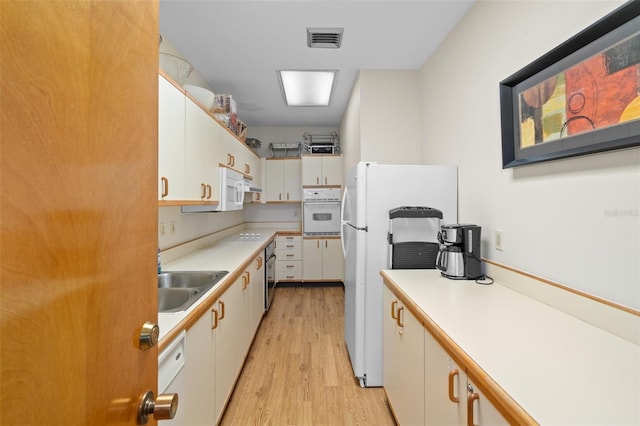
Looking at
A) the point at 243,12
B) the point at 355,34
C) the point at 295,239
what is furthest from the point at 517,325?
the point at 295,239

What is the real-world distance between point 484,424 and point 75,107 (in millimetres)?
1158

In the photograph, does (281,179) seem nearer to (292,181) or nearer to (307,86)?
(292,181)

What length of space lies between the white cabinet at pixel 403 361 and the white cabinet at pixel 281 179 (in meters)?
3.43

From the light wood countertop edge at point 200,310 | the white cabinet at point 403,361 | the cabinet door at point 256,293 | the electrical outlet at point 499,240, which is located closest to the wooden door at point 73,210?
the light wood countertop edge at point 200,310

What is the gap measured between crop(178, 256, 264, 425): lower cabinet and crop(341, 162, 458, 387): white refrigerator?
34.3 inches

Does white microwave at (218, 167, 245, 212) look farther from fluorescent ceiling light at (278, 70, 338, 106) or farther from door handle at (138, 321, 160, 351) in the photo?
door handle at (138, 321, 160, 351)

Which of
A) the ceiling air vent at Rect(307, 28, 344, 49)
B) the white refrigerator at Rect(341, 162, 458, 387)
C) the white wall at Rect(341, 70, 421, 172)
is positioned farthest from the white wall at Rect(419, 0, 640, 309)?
the ceiling air vent at Rect(307, 28, 344, 49)

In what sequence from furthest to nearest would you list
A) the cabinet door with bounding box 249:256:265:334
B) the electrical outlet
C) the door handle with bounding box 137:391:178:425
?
the cabinet door with bounding box 249:256:265:334, the electrical outlet, the door handle with bounding box 137:391:178:425

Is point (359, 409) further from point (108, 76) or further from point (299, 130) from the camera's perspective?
point (299, 130)

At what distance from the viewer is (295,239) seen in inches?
194

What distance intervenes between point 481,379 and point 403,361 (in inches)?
31.3

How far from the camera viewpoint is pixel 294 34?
239 cm

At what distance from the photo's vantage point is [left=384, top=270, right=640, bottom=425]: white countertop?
2.22 ft

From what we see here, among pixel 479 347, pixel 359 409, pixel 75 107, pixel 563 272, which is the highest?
pixel 75 107
